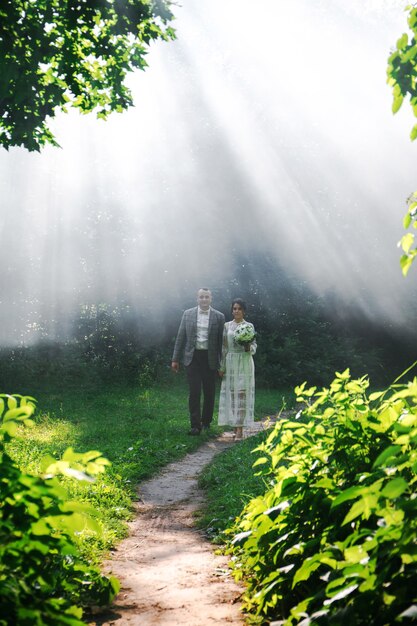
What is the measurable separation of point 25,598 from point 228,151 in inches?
912

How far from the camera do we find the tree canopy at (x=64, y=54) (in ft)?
32.7

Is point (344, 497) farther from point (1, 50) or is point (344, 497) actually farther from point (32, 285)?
point (32, 285)

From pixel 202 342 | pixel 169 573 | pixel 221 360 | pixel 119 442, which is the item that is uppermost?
pixel 202 342

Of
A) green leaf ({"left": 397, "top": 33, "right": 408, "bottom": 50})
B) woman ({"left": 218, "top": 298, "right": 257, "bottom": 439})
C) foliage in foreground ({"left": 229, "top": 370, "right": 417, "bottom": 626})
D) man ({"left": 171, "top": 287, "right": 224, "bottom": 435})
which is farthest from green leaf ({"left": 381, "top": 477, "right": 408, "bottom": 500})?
man ({"left": 171, "top": 287, "right": 224, "bottom": 435})

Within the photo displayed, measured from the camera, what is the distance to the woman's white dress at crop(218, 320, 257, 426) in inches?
443

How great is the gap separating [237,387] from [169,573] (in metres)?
6.89

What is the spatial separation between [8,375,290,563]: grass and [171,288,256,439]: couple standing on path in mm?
611

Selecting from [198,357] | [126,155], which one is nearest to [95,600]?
[198,357]

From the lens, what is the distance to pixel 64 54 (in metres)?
11.1

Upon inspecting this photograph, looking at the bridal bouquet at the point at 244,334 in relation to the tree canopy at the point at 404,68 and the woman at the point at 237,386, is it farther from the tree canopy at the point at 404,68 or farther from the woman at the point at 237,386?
the tree canopy at the point at 404,68

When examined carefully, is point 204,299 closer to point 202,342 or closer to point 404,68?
point 202,342

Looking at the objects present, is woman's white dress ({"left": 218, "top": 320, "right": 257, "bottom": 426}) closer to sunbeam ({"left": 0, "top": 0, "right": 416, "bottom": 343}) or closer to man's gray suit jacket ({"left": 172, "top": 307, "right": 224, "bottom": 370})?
man's gray suit jacket ({"left": 172, "top": 307, "right": 224, "bottom": 370})

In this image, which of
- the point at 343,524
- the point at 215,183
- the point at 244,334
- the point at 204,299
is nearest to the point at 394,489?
the point at 343,524

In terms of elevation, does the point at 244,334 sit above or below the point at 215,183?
below
